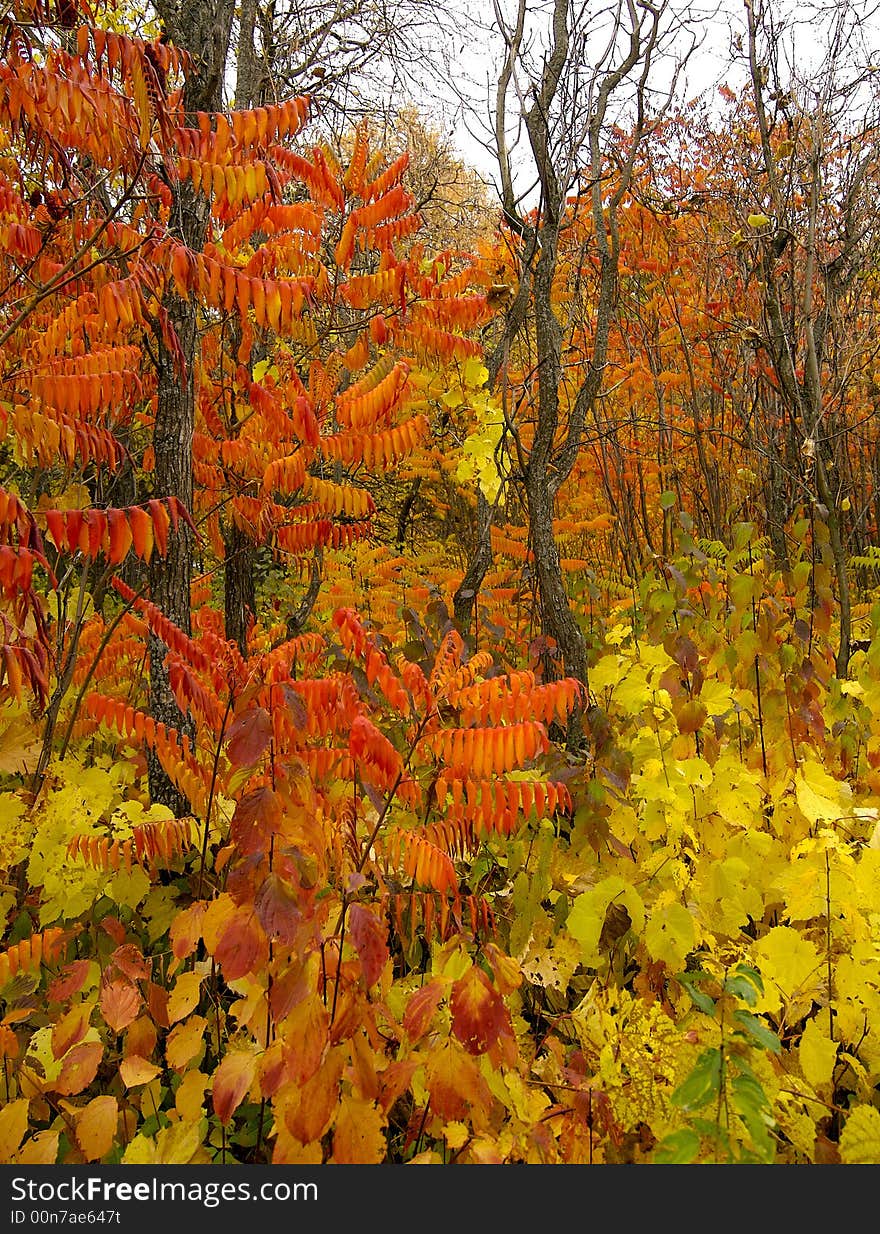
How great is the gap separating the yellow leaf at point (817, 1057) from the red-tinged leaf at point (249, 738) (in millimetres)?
1517

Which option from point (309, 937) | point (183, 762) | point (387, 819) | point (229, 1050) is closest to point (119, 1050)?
point (229, 1050)

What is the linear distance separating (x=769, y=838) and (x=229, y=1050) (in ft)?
5.79

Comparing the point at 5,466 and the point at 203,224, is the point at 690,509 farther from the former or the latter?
the point at 5,466

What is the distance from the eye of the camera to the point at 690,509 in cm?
830

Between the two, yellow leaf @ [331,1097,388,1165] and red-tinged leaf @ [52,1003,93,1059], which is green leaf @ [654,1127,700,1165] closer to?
yellow leaf @ [331,1097,388,1165]

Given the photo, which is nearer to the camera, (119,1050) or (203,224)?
(119,1050)

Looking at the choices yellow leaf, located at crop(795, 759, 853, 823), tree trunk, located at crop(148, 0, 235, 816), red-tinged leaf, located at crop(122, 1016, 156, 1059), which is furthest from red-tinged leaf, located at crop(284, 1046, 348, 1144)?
tree trunk, located at crop(148, 0, 235, 816)

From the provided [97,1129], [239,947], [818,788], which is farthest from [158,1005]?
[818,788]

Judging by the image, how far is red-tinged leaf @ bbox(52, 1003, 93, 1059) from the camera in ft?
6.52

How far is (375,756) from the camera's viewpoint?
2.05m

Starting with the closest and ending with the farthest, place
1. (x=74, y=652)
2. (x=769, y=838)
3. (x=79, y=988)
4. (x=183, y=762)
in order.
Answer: (x=79, y=988)
(x=769, y=838)
(x=183, y=762)
(x=74, y=652)

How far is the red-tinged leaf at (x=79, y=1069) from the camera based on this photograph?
189 cm

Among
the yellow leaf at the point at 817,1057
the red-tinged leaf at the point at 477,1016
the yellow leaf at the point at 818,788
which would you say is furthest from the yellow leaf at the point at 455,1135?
the yellow leaf at the point at 818,788

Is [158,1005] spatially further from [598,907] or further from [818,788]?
[818,788]
